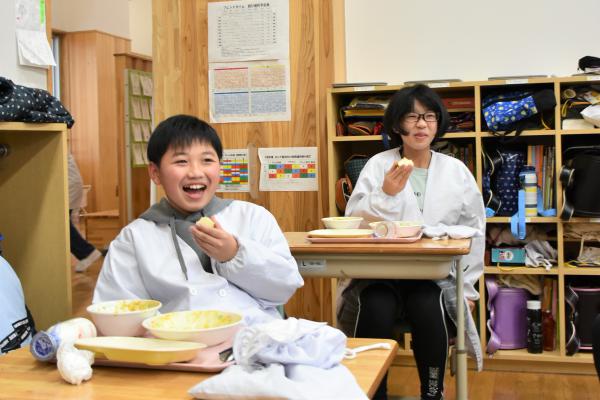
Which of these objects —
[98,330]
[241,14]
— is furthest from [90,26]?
[98,330]

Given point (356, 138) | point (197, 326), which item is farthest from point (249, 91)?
point (197, 326)

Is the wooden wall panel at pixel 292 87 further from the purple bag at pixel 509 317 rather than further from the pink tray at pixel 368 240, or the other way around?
the pink tray at pixel 368 240

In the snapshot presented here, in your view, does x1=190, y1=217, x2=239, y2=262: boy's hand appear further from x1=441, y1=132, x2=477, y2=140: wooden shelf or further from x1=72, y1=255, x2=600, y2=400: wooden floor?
x1=441, y1=132, x2=477, y2=140: wooden shelf

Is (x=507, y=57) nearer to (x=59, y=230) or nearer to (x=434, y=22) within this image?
(x=434, y=22)

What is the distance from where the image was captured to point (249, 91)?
13.1 feet

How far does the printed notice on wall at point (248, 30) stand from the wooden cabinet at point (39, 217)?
1.76m

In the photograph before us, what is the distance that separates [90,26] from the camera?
8852 millimetres

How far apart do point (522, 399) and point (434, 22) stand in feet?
6.72

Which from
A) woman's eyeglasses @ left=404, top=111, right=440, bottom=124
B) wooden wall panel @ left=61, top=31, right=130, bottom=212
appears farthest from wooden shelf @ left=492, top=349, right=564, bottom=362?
wooden wall panel @ left=61, top=31, right=130, bottom=212

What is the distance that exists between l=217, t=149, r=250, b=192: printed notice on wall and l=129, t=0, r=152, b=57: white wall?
15.5ft

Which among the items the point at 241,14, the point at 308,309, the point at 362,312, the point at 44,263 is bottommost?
the point at 308,309

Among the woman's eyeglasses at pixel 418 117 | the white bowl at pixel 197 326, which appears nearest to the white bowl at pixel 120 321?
the white bowl at pixel 197 326

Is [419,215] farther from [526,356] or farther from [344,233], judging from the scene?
[526,356]

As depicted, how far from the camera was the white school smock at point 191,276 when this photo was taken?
1.60 metres
